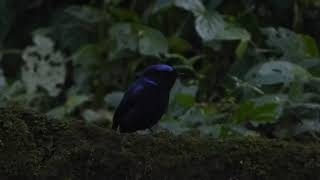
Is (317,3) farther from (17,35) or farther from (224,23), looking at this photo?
(17,35)

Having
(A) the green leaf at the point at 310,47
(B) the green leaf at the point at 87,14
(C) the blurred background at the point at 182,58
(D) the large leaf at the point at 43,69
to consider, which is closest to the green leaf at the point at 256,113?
(C) the blurred background at the point at 182,58

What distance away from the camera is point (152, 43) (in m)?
5.54

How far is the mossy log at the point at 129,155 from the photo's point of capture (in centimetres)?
285

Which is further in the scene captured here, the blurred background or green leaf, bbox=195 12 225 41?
green leaf, bbox=195 12 225 41

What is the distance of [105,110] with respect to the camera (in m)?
5.40

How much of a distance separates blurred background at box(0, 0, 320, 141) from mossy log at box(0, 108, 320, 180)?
1.16 m

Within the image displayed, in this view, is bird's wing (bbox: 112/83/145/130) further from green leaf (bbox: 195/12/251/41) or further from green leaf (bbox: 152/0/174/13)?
green leaf (bbox: 152/0/174/13)

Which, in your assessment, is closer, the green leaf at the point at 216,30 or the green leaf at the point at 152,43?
the green leaf at the point at 216,30

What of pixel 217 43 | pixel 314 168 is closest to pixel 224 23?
pixel 217 43

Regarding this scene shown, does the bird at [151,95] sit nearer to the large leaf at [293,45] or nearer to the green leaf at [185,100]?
the green leaf at [185,100]

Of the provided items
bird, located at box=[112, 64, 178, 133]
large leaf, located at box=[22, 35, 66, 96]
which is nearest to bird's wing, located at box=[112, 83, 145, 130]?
bird, located at box=[112, 64, 178, 133]

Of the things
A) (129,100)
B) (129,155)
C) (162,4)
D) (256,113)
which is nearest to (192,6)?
(162,4)

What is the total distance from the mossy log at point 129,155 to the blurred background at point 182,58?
116 cm

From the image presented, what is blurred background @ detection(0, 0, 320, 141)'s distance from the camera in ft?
15.4
